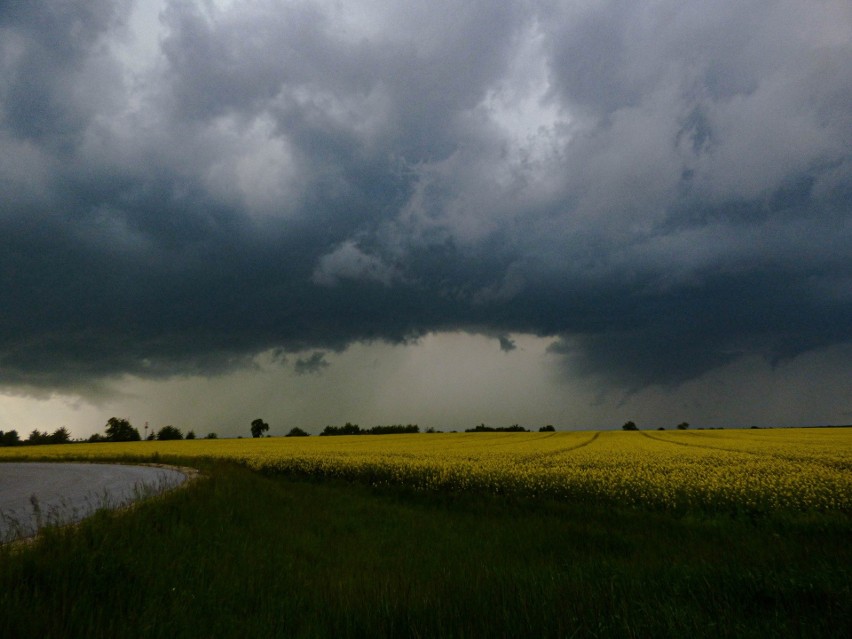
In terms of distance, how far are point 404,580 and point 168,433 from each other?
9630cm

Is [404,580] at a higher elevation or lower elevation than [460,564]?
higher

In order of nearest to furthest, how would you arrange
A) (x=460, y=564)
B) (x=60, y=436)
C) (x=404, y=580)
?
(x=404, y=580) < (x=460, y=564) < (x=60, y=436)

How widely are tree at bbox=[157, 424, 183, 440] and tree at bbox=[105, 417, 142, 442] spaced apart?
4890 millimetres

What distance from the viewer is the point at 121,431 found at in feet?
304

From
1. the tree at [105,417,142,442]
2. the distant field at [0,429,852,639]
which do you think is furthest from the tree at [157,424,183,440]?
the distant field at [0,429,852,639]

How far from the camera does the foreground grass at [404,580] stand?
484 cm

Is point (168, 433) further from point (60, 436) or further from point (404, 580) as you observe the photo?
point (404, 580)

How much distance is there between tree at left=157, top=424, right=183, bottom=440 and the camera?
3526 inches

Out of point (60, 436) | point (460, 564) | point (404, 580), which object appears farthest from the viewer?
point (60, 436)

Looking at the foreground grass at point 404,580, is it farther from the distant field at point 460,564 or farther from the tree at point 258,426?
the tree at point 258,426

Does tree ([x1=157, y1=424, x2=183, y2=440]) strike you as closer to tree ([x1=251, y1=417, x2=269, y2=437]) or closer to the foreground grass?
tree ([x1=251, y1=417, x2=269, y2=437])

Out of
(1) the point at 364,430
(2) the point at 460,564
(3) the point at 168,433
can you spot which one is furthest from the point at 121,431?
(2) the point at 460,564

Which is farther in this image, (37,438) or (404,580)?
(37,438)

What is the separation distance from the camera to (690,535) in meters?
11.1
